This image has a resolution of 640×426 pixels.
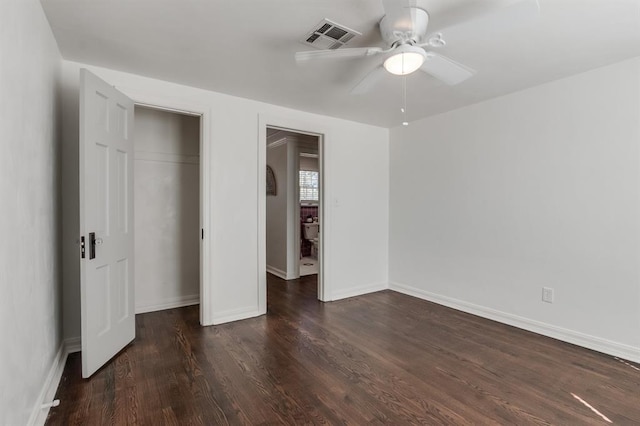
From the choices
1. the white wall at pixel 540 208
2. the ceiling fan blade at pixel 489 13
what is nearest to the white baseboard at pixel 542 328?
the white wall at pixel 540 208

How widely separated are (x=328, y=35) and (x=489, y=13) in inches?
37.6

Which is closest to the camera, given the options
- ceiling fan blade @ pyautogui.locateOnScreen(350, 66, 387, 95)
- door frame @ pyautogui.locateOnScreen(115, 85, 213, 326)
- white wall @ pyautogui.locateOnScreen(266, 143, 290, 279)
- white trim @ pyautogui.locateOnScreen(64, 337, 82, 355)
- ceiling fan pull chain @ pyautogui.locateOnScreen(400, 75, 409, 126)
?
ceiling fan blade @ pyautogui.locateOnScreen(350, 66, 387, 95)

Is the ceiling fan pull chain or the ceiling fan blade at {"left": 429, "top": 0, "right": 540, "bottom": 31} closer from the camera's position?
the ceiling fan blade at {"left": 429, "top": 0, "right": 540, "bottom": 31}

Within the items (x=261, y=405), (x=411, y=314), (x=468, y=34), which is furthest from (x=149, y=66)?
(x=411, y=314)

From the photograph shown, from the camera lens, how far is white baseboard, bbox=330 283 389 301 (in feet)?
13.5

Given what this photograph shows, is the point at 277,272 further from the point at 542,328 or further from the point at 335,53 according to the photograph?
the point at 335,53

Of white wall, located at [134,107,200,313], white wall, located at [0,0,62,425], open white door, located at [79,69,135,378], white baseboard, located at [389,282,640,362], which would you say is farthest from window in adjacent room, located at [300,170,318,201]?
white wall, located at [0,0,62,425]

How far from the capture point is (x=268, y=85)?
2990mm

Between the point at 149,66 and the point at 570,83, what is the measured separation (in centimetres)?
352

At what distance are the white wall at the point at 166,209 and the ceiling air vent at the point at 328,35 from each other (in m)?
2.21

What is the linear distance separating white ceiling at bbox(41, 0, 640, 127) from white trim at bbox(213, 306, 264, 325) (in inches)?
85.7

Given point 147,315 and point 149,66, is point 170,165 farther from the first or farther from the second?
point 147,315

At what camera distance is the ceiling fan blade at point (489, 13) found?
4.86 ft

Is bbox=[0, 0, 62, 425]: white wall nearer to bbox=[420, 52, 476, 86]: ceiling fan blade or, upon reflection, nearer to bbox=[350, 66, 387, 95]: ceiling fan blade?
bbox=[350, 66, 387, 95]: ceiling fan blade
